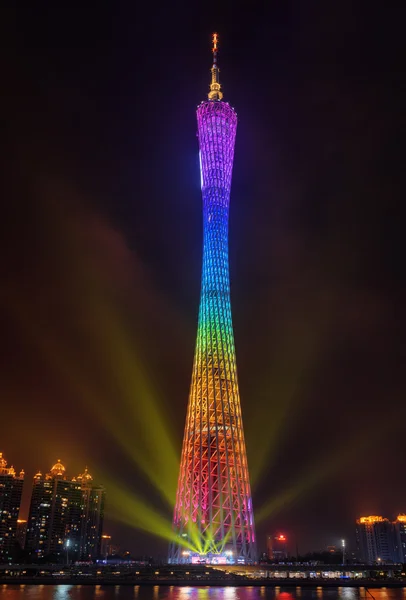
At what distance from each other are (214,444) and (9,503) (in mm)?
53546

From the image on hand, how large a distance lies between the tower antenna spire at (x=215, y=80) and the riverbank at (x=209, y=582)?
152ft

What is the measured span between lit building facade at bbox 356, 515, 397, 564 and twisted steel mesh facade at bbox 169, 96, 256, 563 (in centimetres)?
6477

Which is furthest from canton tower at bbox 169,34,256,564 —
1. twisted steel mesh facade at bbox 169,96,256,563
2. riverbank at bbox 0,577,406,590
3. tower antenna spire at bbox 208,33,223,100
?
tower antenna spire at bbox 208,33,223,100

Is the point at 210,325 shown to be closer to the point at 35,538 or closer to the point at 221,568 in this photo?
the point at 221,568

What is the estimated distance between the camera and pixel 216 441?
148 feet

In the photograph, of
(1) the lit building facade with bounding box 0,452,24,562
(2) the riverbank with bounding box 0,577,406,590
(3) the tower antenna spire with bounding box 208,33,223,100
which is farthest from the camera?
(1) the lit building facade with bounding box 0,452,24,562

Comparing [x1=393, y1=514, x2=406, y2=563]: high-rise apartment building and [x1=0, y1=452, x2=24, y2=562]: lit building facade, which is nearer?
[x1=0, y1=452, x2=24, y2=562]: lit building facade

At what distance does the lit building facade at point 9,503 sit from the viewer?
3252 inches

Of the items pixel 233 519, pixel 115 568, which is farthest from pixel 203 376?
pixel 115 568

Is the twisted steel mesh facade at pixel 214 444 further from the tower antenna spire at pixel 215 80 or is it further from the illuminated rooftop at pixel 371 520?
the illuminated rooftop at pixel 371 520

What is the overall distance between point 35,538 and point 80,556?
296 inches

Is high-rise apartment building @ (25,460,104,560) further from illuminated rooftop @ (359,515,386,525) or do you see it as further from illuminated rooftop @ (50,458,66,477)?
illuminated rooftop @ (359,515,386,525)

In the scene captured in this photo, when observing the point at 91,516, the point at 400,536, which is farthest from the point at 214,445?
the point at 400,536

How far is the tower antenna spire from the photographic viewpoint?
61.4 m
